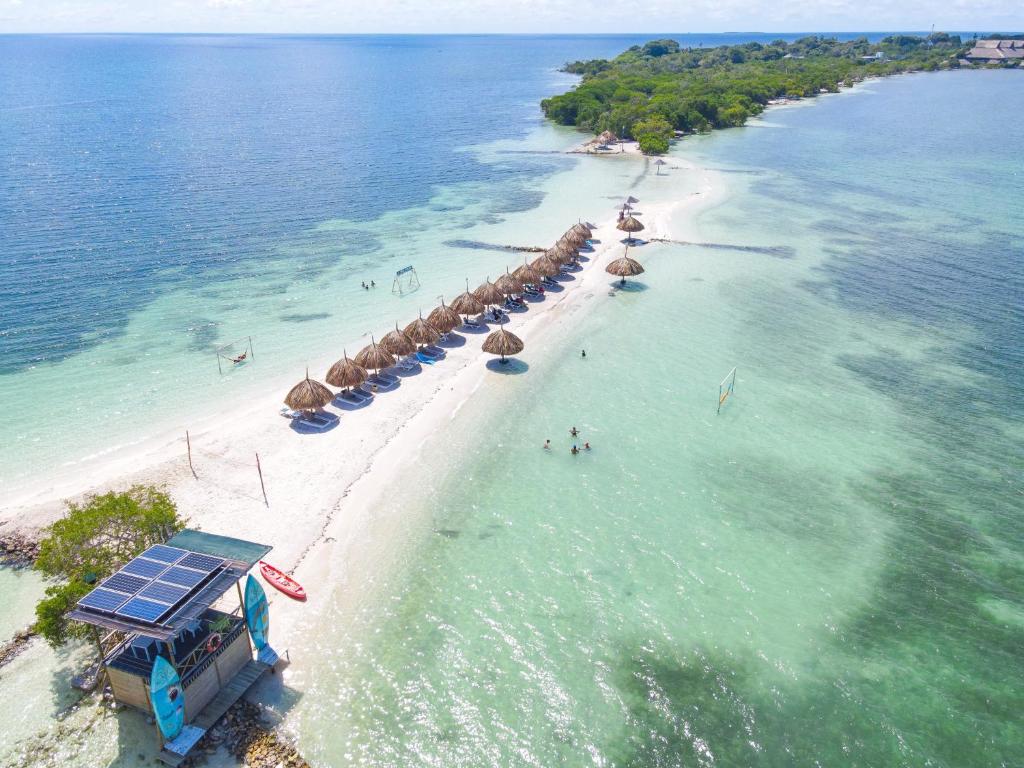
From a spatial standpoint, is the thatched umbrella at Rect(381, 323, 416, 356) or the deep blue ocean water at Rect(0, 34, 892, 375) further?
the deep blue ocean water at Rect(0, 34, 892, 375)

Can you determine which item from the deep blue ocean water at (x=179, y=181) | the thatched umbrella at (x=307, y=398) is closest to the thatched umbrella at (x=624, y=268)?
the deep blue ocean water at (x=179, y=181)

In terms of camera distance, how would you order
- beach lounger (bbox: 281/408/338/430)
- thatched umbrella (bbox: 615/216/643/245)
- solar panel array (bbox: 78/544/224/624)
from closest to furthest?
1. solar panel array (bbox: 78/544/224/624)
2. beach lounger (bbox: 281/408/338/430)
3. thatched umbrella (bbox: 615/216/643/245)

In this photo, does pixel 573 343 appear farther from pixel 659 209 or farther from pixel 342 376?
pixel 659 209

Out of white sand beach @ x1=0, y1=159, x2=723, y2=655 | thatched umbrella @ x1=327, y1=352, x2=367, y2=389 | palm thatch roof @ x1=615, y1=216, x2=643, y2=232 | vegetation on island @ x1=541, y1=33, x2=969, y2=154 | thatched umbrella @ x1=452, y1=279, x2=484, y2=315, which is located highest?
vegetation on island @ x1=541, y1=33, x2=969, y2=154

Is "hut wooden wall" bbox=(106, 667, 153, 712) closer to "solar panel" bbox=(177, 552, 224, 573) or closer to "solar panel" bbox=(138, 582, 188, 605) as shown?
"solar panel" bbox=(138, 582, 188, 605)

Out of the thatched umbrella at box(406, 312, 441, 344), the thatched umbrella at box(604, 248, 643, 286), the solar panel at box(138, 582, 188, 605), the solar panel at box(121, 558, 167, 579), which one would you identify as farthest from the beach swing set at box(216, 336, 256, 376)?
the thatched umbrella at box(604, 248, 643, 286)

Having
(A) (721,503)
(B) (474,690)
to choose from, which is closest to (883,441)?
(A) (721,503)
